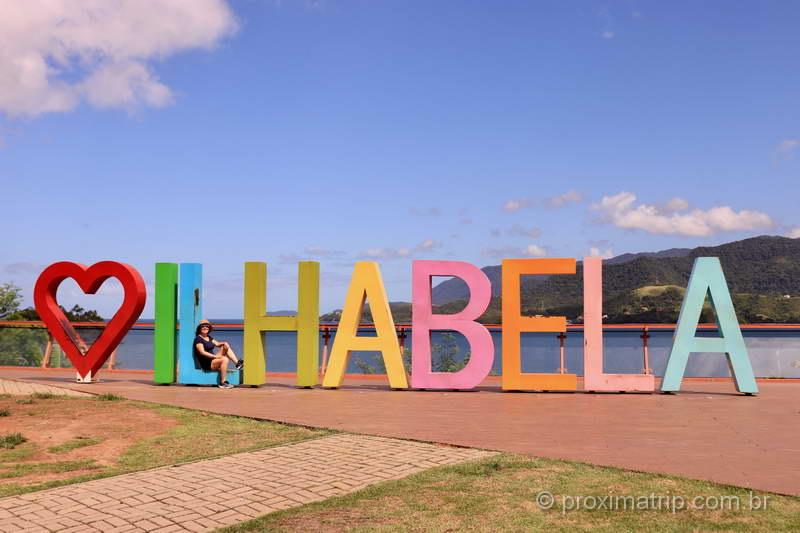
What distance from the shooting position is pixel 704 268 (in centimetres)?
1488

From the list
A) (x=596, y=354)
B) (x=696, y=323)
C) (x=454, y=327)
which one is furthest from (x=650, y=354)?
(x=454, y=327)

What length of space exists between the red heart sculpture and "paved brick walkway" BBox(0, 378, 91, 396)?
4.41 feet

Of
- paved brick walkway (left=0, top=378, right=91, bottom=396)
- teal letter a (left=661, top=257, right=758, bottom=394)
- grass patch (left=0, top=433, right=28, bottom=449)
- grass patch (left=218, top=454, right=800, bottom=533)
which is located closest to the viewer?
grass patch (left=218, top=454, right=800, bottom=533)

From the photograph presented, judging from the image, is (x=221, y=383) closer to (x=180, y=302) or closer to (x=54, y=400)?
(x=180, y=302)

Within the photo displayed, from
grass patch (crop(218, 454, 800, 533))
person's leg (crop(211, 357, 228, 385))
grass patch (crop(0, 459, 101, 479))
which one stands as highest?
person's leg (crop(211, 357, 228, 385))

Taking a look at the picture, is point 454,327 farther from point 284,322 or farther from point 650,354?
point 650,354

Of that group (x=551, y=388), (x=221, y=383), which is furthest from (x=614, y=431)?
(x=221, y=383)

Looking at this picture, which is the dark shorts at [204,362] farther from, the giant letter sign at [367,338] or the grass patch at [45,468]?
the grass patch at [45,468]

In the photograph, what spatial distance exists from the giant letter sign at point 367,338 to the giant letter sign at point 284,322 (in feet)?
1.70

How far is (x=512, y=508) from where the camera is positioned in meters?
6.08

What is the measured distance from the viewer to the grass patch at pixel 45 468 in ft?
25.6

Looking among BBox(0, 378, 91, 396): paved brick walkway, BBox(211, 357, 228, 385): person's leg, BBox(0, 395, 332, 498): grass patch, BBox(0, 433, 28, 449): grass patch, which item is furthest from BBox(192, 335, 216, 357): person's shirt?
BBox(0, 433, 28, 449): grass patch

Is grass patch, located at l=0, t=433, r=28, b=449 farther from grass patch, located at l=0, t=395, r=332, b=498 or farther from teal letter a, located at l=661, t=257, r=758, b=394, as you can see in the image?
teal letter a, located at l=661, t=257, r=758, b=394

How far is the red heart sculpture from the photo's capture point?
16.2 meters
